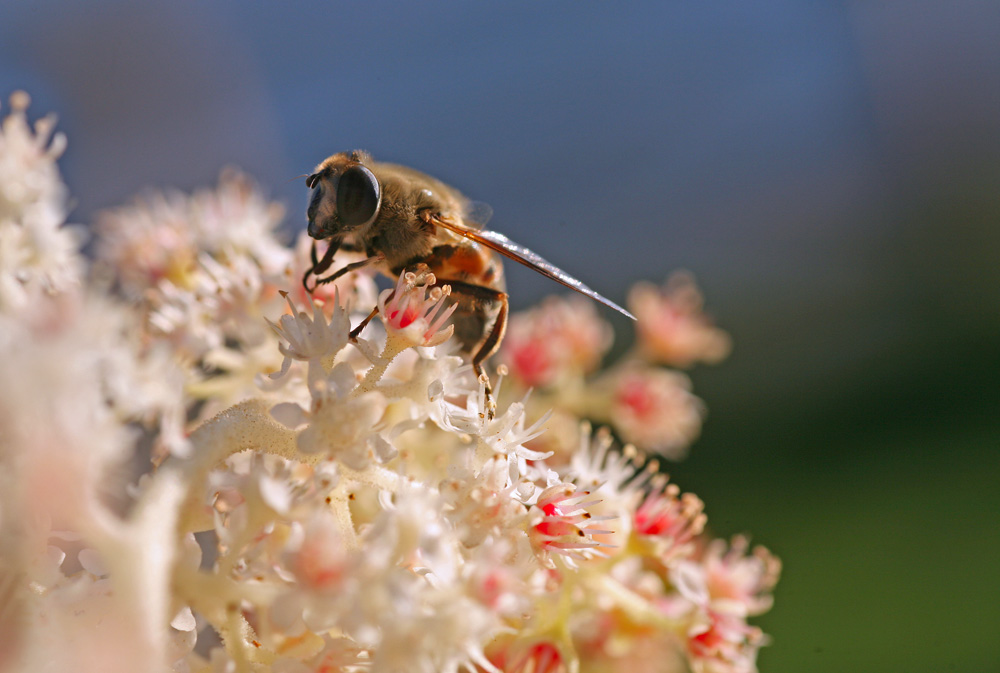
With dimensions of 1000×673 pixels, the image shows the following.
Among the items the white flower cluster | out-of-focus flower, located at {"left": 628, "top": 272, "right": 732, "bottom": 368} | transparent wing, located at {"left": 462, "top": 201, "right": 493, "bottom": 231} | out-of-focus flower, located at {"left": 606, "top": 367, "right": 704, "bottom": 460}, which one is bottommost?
the white flower cluster

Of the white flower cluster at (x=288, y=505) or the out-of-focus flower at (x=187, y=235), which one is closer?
the white flower cluster at (x=288, y=505)

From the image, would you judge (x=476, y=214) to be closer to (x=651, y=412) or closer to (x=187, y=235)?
(x=187, y=235)

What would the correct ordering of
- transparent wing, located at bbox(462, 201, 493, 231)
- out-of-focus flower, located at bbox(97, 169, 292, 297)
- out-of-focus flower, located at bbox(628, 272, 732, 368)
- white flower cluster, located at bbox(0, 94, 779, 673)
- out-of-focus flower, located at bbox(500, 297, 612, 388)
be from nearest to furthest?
white flower cluster, located at bbox(0, 94, 779, 673)
transparent wing, located at bbox(462, 201, 493, 231)
out-of-focus flower, located at bbox(97, 169, 292, 297)
out-of-focus flower, located at bbox(500, 297, 612, 388)
out-of-focus flower, located at bbox(628, 272, 732, 368)

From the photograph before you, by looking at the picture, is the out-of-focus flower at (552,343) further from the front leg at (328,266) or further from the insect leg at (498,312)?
the front leg at (328,266)

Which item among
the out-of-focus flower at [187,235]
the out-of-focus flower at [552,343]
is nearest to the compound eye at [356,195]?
the out-of-focus flower at [187,235]

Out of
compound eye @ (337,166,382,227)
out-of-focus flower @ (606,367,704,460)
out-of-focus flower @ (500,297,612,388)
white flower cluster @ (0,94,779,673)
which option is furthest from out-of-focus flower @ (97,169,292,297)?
out-of-focus flower @ (606,367,704,460)

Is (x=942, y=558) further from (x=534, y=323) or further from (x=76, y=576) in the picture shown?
(x=76, y=576)

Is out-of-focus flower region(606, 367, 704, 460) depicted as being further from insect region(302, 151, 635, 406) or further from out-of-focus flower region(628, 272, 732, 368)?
insect region(302, 151, 635, 406)
